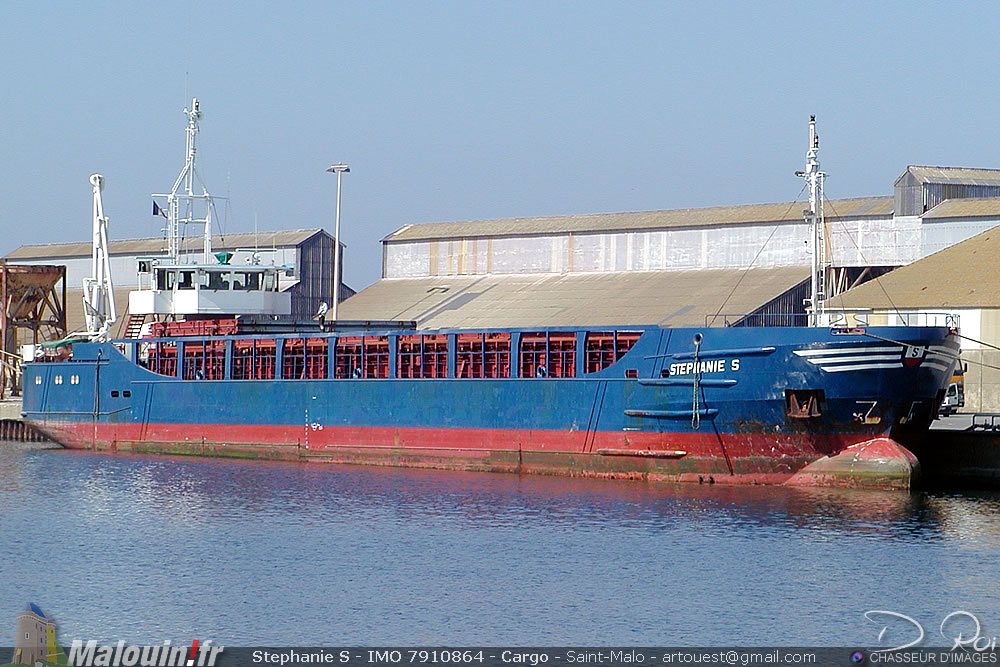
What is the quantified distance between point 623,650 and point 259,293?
97.0 feet

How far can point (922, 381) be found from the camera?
102 ft

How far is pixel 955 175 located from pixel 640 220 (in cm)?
1494

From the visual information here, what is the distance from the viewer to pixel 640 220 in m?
69.1

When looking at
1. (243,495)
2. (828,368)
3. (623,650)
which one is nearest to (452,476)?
(243,495)

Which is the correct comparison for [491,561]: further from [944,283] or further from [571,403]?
[944,283]

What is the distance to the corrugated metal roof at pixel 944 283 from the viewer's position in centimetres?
4925

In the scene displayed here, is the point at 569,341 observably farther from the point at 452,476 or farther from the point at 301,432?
the point at 301,432

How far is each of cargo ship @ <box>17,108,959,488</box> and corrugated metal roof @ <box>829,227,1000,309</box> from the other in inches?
618

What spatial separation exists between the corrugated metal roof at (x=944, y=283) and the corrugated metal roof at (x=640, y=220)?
255 inches

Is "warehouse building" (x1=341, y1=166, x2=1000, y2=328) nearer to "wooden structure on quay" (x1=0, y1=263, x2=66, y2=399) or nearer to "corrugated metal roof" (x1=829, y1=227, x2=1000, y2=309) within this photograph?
"corrugated metal roof" (x1=829, y1=227, x2=1000, y2=309)
